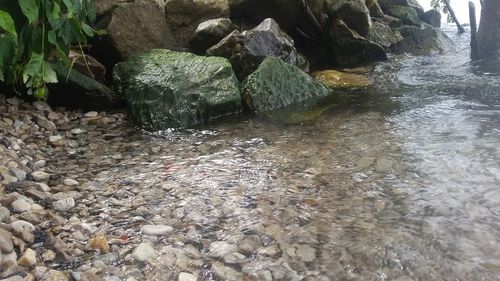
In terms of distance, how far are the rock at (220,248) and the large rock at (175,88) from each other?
2.61 m

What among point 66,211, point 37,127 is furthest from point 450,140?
point 37,127

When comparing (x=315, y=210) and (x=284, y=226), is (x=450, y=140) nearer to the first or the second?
(x=315, y=210)

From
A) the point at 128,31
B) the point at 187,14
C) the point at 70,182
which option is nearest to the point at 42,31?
the point at 70,182

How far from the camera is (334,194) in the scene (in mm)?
3184

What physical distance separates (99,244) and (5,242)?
1.62 ft

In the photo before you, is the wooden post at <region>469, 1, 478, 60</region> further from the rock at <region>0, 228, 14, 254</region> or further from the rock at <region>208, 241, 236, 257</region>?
the rock at <region>0, 228, 14, 254</region>

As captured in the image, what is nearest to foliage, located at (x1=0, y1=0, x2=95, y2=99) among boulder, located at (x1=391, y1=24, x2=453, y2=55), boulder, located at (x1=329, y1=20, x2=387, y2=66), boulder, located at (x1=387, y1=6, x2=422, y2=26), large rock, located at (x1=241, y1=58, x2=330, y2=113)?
large rock, located at (x1=241, y1=58, x2=330, y2=113)

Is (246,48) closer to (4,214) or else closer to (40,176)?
(40,176)

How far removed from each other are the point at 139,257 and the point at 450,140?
3417 millimetres

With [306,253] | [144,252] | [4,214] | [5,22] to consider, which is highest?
[5,22]

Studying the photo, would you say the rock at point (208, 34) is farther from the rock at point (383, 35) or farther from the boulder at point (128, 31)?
the rock at point (383, 35)

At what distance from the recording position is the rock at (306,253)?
2389mm

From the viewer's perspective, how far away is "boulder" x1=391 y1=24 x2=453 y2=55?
11431mm

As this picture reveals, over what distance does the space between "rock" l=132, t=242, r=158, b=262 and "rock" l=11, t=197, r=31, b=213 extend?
0.88m
